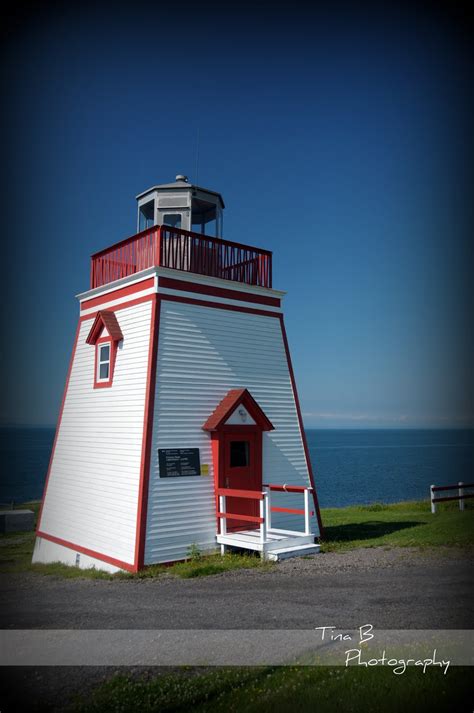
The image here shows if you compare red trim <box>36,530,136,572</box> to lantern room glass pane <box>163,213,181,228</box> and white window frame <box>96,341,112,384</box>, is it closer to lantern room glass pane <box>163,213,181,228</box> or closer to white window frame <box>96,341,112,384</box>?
white window frame <box>96,341,112,384</box>

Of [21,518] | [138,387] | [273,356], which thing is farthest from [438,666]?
[21,518]

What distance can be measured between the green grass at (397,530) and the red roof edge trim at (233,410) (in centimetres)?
325

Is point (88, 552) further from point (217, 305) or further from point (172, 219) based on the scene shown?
point (172, 219)

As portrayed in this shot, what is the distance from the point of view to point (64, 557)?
13.9m

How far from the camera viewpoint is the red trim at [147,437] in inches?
444

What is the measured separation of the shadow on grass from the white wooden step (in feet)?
7.24

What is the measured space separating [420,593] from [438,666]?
2.91 m

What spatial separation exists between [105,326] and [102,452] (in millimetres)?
3107

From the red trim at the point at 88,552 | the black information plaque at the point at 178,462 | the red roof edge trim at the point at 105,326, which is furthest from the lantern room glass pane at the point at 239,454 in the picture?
the red roof edge trim at the point at 105,326

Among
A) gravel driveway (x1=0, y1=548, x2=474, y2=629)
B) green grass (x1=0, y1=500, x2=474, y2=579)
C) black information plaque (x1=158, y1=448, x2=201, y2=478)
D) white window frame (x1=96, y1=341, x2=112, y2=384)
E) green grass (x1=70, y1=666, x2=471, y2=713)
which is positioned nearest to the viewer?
green grass (x1=70, y1=666, x2=471, y2=713)

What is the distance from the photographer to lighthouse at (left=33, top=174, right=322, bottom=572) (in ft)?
39.1

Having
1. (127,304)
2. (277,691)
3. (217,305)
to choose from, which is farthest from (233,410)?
(277,691)

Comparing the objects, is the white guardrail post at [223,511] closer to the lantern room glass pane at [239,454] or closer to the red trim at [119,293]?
the lantern room glass pane at [239,454]

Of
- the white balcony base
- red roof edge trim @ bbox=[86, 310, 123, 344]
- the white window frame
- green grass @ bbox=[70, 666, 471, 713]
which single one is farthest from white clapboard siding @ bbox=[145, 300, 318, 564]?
green grass @ bbox=[70, 666, 471, 713]
